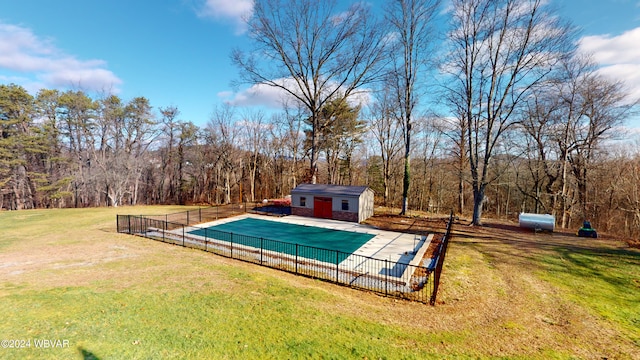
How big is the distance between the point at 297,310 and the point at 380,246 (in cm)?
786

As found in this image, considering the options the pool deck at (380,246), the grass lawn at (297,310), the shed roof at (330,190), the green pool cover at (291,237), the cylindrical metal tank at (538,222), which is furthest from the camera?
the shed roof at (330,190)

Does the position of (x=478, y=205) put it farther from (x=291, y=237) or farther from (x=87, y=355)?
(x=87, y=355)

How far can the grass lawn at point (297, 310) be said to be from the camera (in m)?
4.37

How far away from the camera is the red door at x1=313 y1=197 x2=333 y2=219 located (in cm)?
1981

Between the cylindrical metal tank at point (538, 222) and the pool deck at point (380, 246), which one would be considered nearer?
the pool deck at point (380, 246)

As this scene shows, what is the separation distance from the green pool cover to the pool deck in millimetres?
589

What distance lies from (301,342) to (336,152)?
2898 centimetres

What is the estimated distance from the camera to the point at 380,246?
1275 cm

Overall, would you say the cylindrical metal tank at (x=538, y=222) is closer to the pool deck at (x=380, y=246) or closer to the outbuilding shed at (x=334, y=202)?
the pool deck at (x=380, y=246)

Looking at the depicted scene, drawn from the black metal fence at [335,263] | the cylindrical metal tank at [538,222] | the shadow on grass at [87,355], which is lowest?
the black metal fence at [335,263]

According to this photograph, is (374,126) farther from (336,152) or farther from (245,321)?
(245,321)

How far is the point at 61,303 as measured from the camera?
5.65 m

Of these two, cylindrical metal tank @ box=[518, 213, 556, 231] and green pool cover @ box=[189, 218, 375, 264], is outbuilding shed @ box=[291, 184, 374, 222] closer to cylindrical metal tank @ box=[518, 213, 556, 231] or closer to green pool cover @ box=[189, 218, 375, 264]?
green pool cover @ box=[189, 218, 375, 264]

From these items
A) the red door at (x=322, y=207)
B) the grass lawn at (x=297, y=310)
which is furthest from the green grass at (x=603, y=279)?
the red door at (x=322, y=207)
